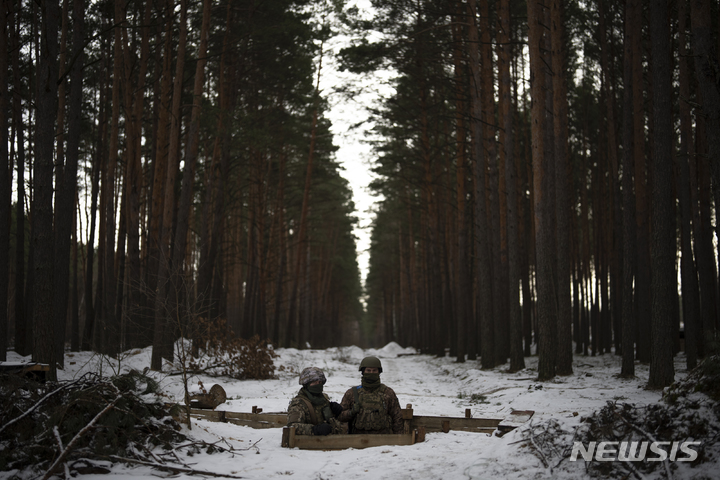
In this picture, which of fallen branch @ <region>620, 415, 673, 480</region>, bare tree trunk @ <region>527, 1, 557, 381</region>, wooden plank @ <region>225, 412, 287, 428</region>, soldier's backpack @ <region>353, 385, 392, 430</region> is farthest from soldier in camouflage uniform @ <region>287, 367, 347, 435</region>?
bare tree trunk @ <region>527, 1, 557, 381</region>

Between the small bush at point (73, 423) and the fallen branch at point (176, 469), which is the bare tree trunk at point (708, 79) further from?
the small bush at point (73, 423)

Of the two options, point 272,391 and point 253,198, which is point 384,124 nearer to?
point 253,198

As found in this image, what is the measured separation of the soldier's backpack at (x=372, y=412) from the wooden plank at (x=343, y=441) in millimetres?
381

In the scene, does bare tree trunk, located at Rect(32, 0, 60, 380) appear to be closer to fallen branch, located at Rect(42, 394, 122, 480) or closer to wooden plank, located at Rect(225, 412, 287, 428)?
wooden plank, located at Rect(225, 412, 287, 428)

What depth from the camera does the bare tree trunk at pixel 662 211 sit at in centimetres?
985

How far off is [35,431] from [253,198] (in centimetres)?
2275

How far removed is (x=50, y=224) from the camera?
8695 millimetres

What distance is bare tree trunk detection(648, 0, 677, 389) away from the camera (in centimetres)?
985

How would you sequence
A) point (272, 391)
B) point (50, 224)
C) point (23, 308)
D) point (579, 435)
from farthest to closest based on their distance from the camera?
point (23, 308) → point (272, 391) → point (50, 224) → point (579, 435)

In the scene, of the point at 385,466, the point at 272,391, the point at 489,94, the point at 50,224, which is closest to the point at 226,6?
the point at 489,94

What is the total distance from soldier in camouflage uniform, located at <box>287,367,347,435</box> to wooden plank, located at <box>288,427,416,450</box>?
0.22 m

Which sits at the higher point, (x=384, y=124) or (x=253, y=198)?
(x=384, y=124)

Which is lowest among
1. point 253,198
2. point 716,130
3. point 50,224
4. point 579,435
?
point 579,435

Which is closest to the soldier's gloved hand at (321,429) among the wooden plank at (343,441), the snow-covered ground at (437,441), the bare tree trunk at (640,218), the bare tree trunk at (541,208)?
the wooden plank at (343,441)
